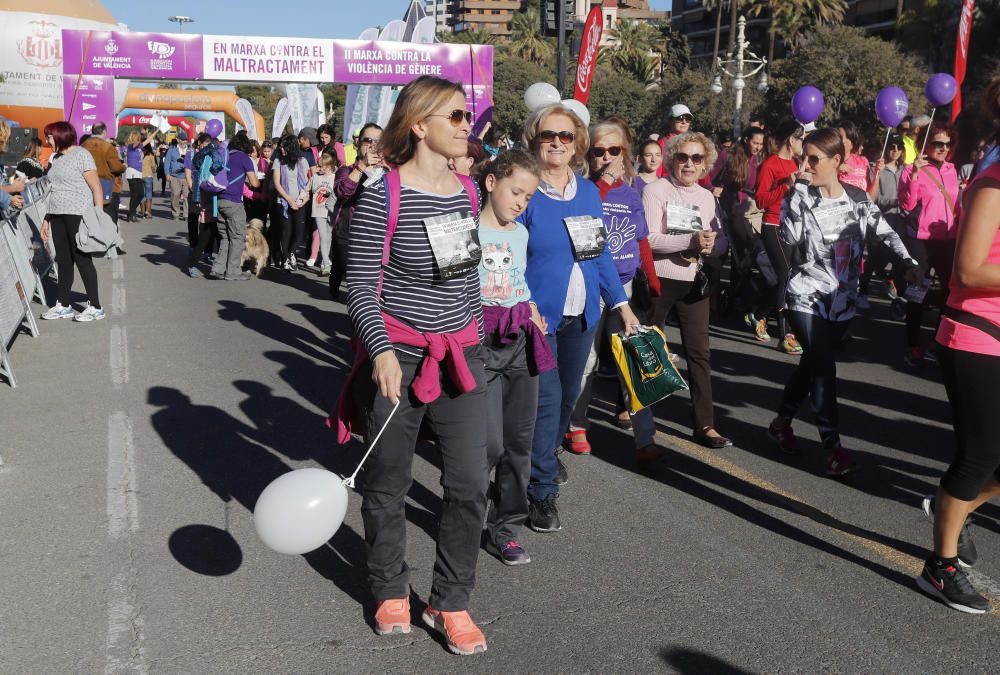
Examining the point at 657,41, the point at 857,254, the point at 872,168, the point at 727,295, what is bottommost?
the point at 727,295

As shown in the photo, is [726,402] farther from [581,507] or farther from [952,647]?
[952,647]

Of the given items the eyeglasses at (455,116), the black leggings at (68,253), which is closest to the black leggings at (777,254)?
the eyeglasses at (455,116)

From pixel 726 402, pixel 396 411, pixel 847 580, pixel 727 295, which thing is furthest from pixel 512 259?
pixel 727 295

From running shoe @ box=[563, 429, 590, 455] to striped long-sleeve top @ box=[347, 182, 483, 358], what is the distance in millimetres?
2608

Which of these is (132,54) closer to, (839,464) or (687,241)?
(687,241)

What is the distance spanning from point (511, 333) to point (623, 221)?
1.60 meters

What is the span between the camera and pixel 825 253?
516 cm

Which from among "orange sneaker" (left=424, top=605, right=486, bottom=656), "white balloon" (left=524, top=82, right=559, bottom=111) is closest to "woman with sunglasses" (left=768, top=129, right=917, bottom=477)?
"white balloon" (left=524, top=82, right=559, bottom=111)

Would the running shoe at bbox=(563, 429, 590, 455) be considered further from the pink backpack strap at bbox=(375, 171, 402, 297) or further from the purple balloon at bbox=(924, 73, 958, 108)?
the purple balloon at bbox=(924, 73, 958, 108)

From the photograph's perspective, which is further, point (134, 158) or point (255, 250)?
point (134, 158)

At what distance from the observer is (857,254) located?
521cm

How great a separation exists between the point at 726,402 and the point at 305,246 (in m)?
11.8

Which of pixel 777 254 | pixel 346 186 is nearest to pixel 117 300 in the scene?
pixel 346 186

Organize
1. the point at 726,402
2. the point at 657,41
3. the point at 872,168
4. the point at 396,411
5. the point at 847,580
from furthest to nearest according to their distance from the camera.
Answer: the point at 657,41 < the point at 872,168 < the point at 726,402 < the point at 847,580 < the point at 396,411
